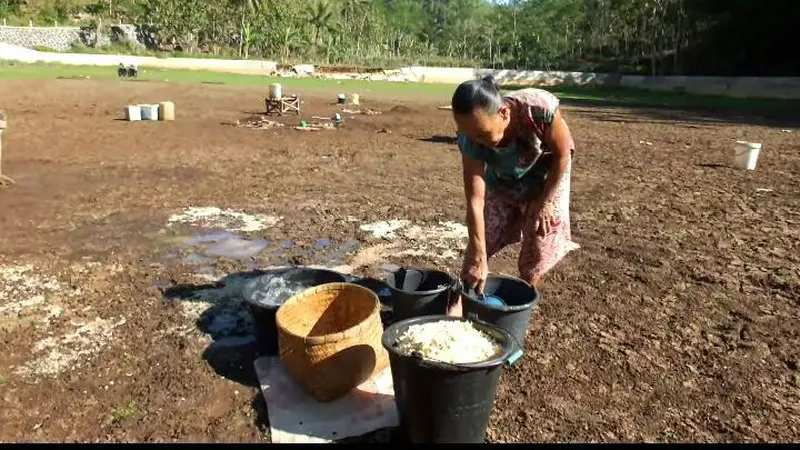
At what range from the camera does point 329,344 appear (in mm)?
3172

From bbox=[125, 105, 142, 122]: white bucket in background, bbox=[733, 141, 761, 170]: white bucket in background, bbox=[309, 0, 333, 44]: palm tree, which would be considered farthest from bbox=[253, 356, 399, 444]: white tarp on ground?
bbox=[309, 0, 333, 44]: palm tree

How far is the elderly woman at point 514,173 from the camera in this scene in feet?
9.68

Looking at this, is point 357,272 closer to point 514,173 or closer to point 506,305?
point 506,305

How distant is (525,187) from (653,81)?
34.4 meters

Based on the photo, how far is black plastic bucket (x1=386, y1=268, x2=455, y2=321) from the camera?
12.2 feet

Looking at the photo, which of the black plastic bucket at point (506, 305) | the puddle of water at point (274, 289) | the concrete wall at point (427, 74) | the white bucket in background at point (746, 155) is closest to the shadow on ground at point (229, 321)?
the puddle of water at point (274, 289)

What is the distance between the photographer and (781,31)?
32.2m

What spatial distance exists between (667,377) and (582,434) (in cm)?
85

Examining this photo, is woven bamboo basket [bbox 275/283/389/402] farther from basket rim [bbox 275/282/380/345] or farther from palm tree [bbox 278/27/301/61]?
palm tree [bbox 278/27/301/61]

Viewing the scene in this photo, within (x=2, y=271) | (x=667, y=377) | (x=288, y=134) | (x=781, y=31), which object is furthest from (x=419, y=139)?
(x=781, y=31)

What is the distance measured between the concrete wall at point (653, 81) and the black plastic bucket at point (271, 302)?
1900 centimetres

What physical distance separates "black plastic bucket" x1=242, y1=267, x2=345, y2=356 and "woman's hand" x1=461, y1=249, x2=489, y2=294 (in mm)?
1149

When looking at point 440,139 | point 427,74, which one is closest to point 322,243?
point 440,139

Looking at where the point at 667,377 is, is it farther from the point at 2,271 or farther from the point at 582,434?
the point at 2,271
